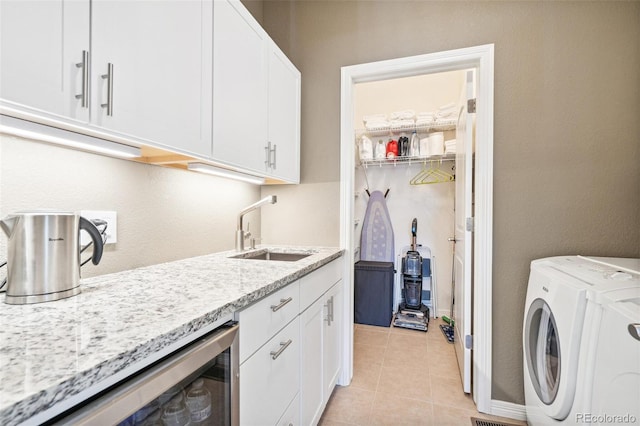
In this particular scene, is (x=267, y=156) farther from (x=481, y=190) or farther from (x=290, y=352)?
(x=481, y=190)

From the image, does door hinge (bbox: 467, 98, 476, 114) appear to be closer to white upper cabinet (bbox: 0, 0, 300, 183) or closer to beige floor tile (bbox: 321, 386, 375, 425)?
white upper cabinet (bbox: 0, 0, 300, 183)

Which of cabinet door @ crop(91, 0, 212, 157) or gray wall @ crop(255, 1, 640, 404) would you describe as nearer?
cabinet door @ crop(91, 0, 212, 157)

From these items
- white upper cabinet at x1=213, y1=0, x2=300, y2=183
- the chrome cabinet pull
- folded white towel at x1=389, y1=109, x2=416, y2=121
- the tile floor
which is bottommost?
the tile floor

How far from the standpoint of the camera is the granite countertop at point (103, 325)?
397 millimetres

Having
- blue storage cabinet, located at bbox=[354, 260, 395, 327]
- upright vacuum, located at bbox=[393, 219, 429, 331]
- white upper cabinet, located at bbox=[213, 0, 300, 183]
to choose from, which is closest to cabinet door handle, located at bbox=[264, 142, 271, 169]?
white upper cabinet, located at bbox=[213, 0, 300, 183]

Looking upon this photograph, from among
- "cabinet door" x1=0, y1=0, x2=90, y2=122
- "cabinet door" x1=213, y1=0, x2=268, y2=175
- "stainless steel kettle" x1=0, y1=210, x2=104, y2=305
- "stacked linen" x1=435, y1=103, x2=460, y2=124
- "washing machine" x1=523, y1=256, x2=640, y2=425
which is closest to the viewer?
"cabinet door" x1=0, y1=0, x2=90, y2=122

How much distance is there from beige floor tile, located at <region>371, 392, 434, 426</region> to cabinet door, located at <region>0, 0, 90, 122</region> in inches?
76.1

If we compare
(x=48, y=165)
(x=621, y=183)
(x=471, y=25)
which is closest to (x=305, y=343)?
(x=48, y=165)

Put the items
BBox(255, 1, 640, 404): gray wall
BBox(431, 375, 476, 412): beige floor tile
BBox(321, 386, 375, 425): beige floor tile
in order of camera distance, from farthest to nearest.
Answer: BBox(431, 375, 476, 412): beige floor tile, BBox(321, 386, 375, 425): beige floor tile, BBox(255, 1, 640, 404): gray wall

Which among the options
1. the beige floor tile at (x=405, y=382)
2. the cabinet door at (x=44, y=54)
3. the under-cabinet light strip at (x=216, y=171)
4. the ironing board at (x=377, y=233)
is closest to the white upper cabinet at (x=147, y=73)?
the cabinet door at (x=44, y=54)

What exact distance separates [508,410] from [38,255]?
2274mm

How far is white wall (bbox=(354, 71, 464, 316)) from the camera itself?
3219 mm

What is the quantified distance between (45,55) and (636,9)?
99.7 inches

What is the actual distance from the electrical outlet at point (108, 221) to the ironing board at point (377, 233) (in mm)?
2639
